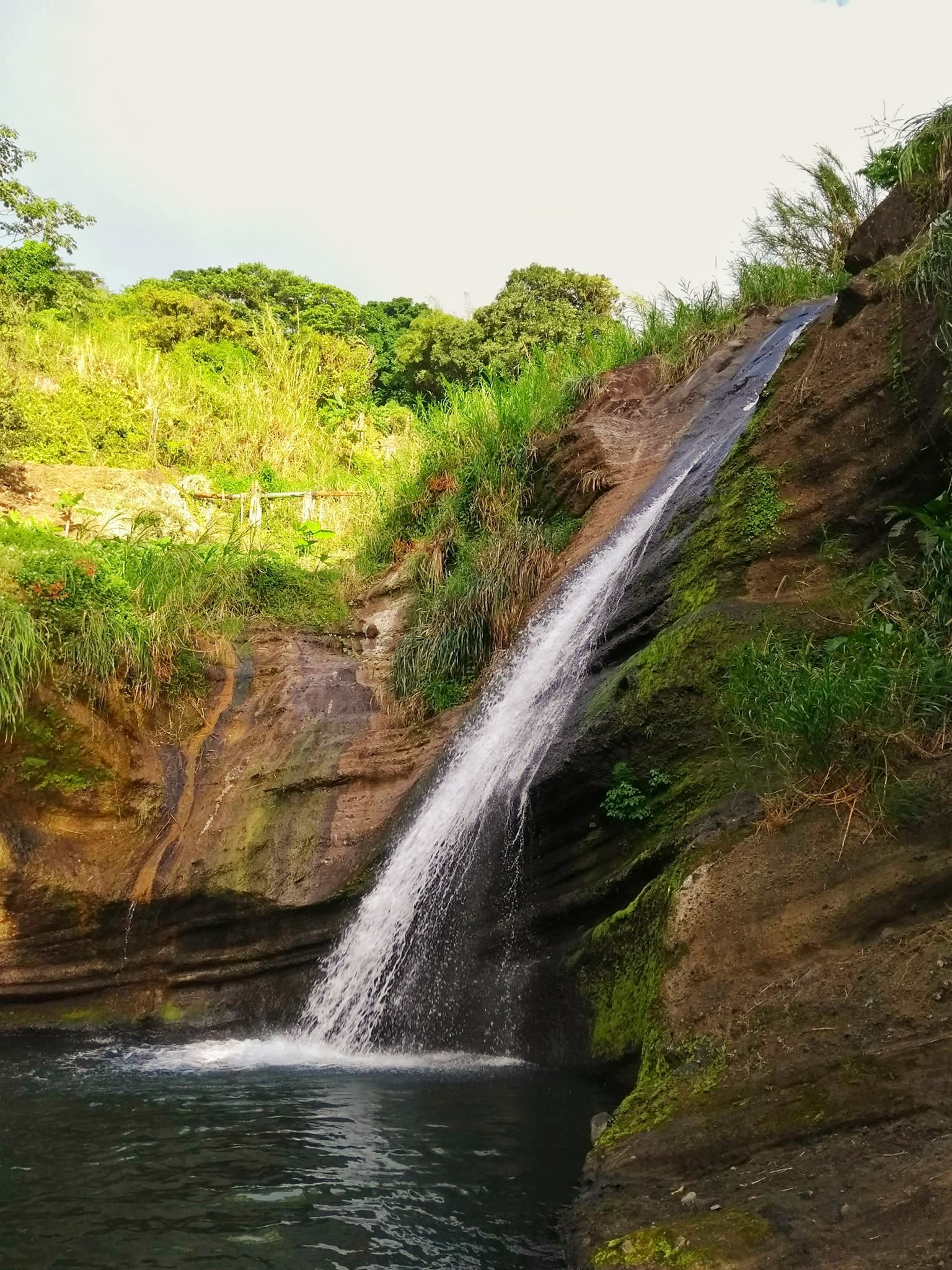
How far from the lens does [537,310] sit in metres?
22.3

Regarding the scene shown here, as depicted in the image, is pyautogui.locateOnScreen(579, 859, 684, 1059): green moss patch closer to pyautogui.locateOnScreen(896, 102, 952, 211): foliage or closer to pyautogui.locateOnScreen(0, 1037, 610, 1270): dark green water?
pyautogui.locateOnScreen(0, 1037, 610, 1270): dark green water

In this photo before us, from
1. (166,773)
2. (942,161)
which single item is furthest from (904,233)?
(166,773)

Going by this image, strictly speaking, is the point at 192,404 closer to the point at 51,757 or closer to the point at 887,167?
the point at 51,757

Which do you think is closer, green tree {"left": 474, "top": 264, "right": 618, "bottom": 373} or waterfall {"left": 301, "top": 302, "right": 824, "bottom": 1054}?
waterfall {"left": 301, "top": 302, "right": 824, "bottom": 1054}

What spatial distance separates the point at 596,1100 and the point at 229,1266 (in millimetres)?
2278

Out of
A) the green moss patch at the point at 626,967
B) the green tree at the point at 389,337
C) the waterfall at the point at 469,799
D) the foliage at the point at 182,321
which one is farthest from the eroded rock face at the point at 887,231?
the foliage at the point at 182,321

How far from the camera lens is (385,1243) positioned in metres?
3.25

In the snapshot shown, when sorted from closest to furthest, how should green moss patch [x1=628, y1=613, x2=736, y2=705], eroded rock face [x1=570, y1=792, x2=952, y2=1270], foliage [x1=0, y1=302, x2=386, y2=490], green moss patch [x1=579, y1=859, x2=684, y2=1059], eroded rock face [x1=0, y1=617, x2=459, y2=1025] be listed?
eroded rock face [x1=570, y1=792, x2=952, y2=1270]
green moss patch [x1=579, y1=859, x2=684, y2=1059]
green moss patch [x1=628, y1=613, x2=736, y2=705]
eroded rock face [x1=0, y1=617, x2=459, y2=1025]
foliage [x1=0, y1=302, x2=386, y2=490]

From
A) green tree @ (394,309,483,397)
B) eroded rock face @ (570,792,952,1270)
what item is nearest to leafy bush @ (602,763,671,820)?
eroded rock face @ (570,792,952,1270)

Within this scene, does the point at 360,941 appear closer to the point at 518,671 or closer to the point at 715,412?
the point at 518,671

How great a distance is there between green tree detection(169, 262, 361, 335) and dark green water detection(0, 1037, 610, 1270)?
29156 mm

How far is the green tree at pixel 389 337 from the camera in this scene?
28484mm

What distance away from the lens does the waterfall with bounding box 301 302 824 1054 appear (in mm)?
6414

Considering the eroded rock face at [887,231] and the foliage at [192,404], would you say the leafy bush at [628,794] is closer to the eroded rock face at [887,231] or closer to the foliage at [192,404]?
the eroded rock face at [887,231]
